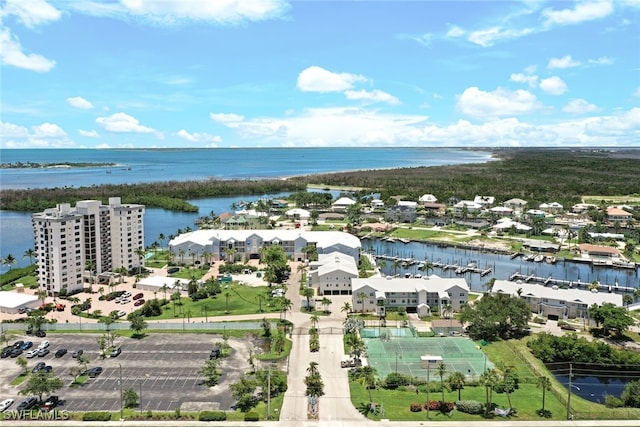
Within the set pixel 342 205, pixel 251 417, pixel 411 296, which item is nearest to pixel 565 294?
pixel 411 296

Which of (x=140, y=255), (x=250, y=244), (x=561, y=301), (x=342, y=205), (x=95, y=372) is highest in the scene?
(x=342, y=205)

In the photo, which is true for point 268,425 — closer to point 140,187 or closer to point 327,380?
point 327,380

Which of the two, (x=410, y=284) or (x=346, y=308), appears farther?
(x=410, y=284)

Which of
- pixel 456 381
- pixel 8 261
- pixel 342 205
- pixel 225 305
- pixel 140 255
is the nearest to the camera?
pixel 456 381

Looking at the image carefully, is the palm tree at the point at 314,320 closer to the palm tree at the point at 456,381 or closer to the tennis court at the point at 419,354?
the tennis court at the point at 419,354

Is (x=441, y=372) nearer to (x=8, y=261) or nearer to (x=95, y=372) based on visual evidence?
(x=95, y=372)

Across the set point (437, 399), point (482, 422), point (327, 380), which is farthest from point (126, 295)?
point (482, 422)

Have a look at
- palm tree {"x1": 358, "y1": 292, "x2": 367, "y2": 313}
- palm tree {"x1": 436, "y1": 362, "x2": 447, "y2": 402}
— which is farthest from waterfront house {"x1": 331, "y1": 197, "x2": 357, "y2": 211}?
palm tree {"x1": 436, "y1": 362, "x2": 447, "y2": 402}
